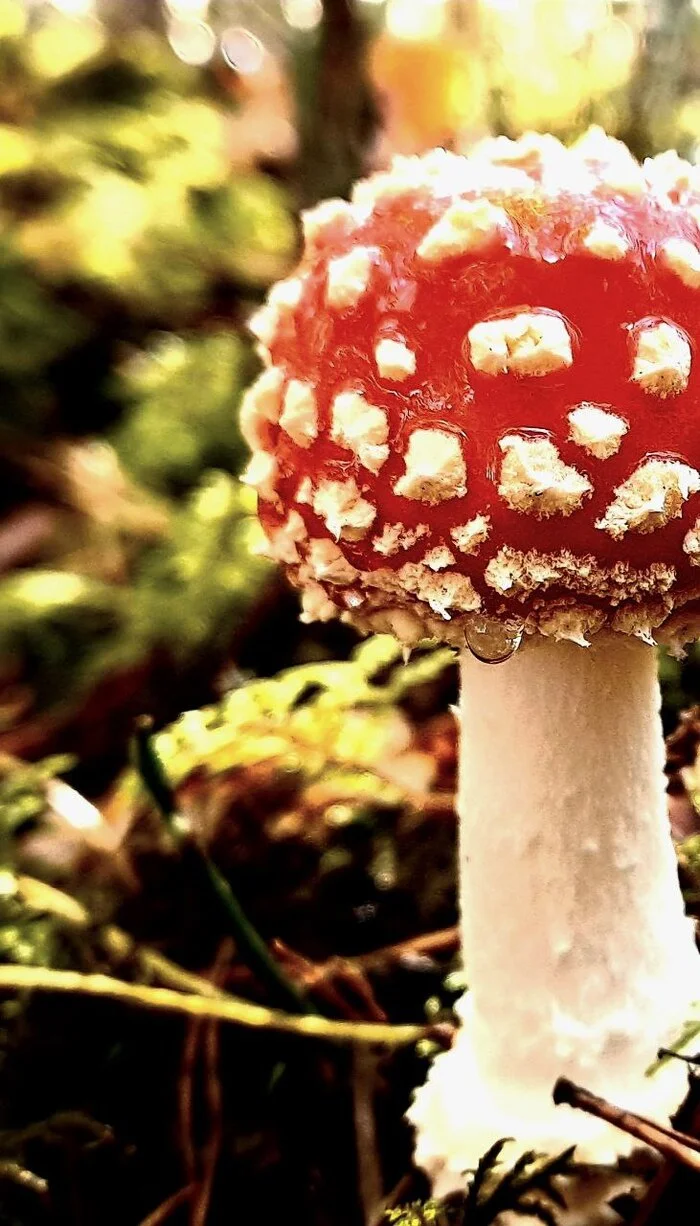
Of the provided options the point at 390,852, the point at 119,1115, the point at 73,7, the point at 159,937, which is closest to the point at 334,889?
the point at 390,852

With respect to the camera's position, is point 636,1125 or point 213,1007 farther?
point 213,1007

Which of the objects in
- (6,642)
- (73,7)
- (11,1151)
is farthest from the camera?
(73,7)

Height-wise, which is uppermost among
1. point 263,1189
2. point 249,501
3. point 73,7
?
point 73,7

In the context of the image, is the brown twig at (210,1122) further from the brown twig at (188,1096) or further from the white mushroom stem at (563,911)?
A: the white mushroom stem at (563,911)

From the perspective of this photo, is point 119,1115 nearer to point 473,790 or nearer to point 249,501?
point 473,790

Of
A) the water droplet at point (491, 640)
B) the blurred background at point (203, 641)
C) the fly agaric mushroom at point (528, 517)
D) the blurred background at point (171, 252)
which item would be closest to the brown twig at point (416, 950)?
the blurred background at point (203, 641)

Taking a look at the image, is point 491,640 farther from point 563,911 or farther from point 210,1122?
point 210,1122

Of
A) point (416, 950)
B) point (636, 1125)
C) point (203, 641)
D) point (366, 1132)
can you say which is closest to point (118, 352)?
point (203, 641)
